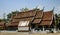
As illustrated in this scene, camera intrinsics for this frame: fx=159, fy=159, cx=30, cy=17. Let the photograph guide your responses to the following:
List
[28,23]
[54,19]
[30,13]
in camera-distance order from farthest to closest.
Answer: [30,13], [54,19], [28,23]

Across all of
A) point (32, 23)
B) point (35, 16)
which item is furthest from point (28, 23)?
point (35, 16)

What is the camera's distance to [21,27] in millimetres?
40156

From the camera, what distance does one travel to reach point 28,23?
39.9 metres

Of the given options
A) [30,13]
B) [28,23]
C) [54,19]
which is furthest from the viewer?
[30,13]

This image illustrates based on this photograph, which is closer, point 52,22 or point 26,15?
point 52,22

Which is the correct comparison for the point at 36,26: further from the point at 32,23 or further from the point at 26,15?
the point at 26,15

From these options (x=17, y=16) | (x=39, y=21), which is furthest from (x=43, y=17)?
(x=17, y=16)

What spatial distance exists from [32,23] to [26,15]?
226 inches

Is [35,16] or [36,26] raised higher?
[35,16]

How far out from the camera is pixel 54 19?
140ft

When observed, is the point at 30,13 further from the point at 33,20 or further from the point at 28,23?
the point at 28,23

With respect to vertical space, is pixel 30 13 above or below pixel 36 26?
above

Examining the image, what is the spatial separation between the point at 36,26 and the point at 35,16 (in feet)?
11.5

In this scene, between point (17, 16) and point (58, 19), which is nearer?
point (58, 19)
